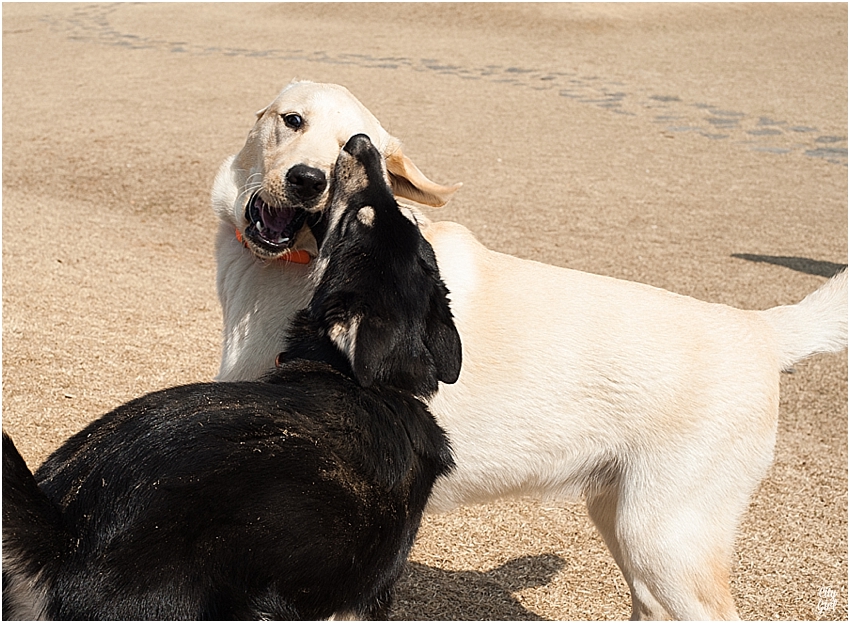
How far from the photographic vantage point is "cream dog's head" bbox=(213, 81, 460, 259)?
2.35m

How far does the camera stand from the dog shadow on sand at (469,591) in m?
2.89

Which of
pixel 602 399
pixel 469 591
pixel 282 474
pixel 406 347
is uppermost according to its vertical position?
pixel 406 347

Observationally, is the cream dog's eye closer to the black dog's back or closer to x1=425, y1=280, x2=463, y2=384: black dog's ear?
x1=425, y1=280, x2=463, y2=384: black dog's ear

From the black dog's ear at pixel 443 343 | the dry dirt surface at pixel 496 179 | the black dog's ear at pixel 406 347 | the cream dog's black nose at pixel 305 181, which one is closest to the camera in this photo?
the black dog's ear at pixel 406 347

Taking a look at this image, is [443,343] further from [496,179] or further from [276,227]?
[496,179]

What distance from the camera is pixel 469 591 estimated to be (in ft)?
9.87

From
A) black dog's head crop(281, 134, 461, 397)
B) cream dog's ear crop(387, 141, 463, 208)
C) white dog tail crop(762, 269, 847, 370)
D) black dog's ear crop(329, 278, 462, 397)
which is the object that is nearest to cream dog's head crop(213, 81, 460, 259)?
cream dog's ear crop(387, 141, 463, 208)

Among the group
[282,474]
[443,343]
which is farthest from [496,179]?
[282,474]

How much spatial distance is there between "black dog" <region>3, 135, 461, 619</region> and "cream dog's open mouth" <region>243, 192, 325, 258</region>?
0.11m

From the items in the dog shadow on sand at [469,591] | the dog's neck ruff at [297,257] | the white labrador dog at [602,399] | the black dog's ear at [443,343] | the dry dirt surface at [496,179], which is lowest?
the dry dirt surface at [496,179]

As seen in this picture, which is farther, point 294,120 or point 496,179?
point 496,179

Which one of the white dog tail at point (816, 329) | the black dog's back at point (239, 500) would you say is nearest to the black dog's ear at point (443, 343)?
the black dog's back at point (239, 500)

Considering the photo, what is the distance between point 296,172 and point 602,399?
0.98m

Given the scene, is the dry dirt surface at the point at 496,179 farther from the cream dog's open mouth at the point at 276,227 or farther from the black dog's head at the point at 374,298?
the cream dog's open mouth at the point at 276,227
